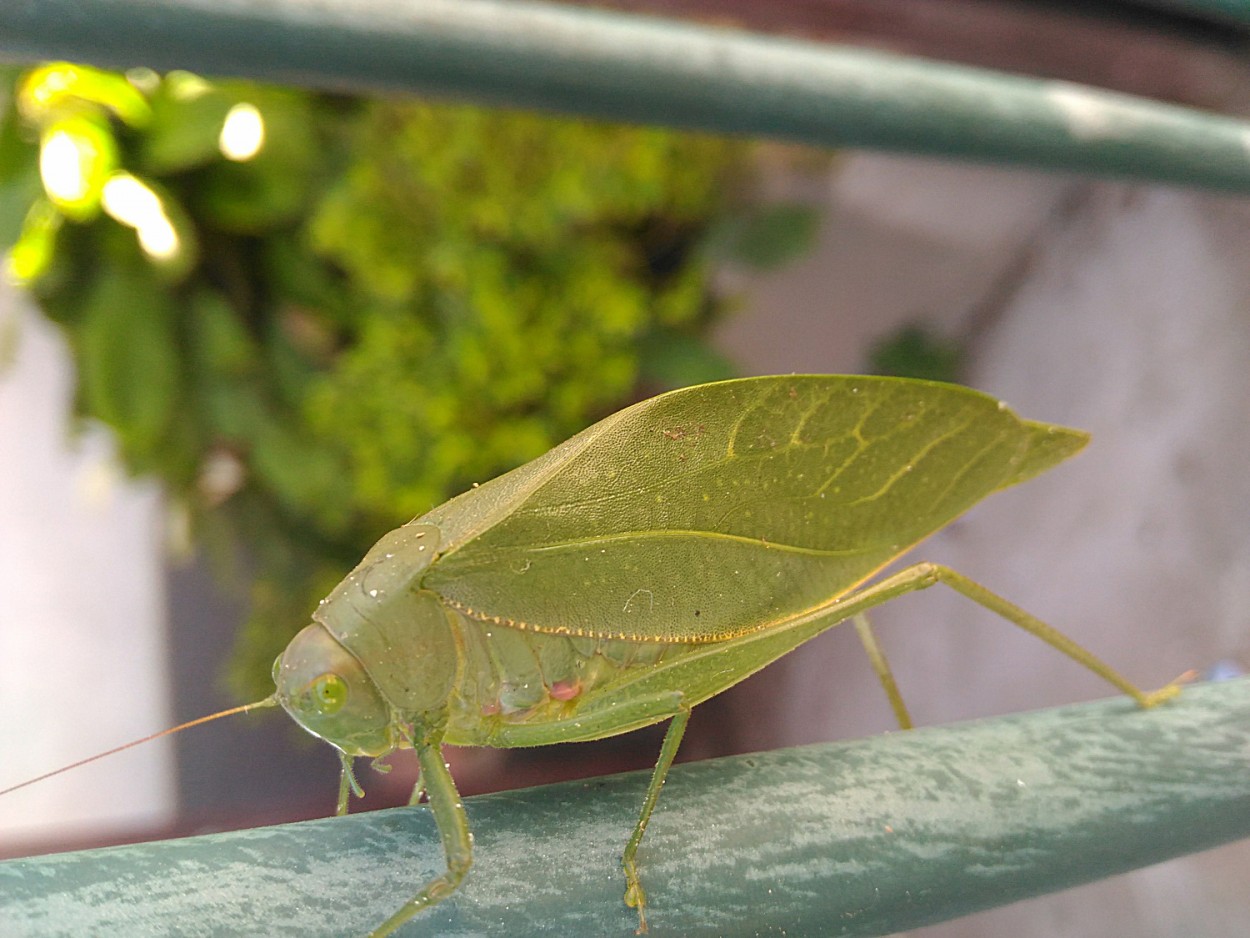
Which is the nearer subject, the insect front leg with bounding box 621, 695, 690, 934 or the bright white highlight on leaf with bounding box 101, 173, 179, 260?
the insect front leg with bounding box 621, 695, 690, 934

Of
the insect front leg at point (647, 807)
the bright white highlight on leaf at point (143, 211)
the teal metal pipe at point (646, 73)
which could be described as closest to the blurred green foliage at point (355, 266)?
the bright white highlight on leaf at point (143, 211)

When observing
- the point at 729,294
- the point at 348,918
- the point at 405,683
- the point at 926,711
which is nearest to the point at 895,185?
the point at 729,294

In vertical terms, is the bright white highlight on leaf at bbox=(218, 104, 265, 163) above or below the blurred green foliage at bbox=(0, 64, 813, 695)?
above

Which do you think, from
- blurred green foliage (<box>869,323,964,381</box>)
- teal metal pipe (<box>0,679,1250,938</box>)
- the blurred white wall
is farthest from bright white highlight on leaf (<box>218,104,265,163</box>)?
teal metal pipe (<box>0,679,1250,938</box>)

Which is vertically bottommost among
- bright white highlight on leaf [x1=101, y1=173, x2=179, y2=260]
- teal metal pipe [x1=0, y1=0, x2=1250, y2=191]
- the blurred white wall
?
teal metal pipe [x1=0, y1=0, x2=1250, y2=191]

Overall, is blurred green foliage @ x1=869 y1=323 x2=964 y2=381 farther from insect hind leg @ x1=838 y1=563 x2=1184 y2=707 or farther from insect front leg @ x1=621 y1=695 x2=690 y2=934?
insect front leg @ x1=621 y1=695 x2=690 y2=934

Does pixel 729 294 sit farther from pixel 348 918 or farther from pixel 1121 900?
pixel 348 918

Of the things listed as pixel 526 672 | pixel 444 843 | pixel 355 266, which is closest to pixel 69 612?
pixel 355 266

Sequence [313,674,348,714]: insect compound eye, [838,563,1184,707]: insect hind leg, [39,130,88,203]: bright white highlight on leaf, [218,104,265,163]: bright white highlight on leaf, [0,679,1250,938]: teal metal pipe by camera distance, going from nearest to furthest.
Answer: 1. [0,679,1250,938]: teal metal pipe
2. [313,674,348,714]: insect compound eye
3. [838,563,1184,707]: insect hind leg
4. [39,130,88,203]: bright white highlight on leaf
5. [218,104,265,163]: bright white highlight on leaf

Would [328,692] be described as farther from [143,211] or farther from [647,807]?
[143,211]
